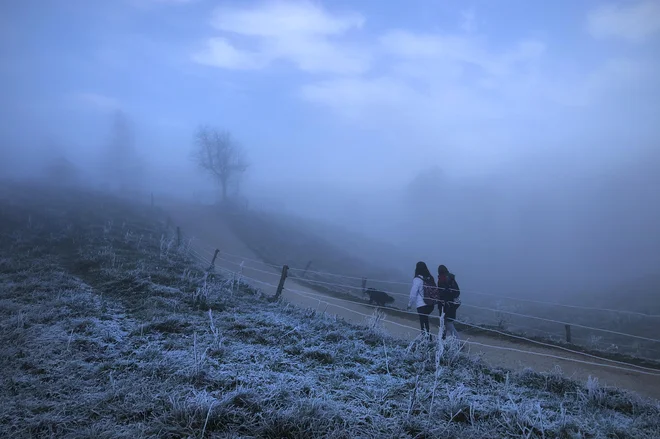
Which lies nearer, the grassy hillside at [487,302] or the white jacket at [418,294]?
the white jacket at [418,294]

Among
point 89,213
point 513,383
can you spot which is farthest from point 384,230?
point 513,383

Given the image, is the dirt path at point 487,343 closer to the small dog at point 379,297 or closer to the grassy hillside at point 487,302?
the small dog at point 379,297

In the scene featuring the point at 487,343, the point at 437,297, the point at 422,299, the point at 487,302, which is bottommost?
the point at 487,302

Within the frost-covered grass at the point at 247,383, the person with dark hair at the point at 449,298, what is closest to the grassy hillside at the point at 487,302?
the person with dark hair at the point at 449,298

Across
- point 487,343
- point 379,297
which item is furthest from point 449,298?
point 379,297

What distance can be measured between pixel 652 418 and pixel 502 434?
2.32 meters

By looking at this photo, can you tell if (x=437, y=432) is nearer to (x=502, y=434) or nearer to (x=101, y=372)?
(x=502, y=434)

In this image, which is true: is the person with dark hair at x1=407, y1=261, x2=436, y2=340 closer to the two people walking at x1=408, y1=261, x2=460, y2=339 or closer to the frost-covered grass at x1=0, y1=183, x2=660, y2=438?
the two people walking at x1=408, y1=261, x2=460, y2=339

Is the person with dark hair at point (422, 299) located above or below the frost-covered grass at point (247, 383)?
above

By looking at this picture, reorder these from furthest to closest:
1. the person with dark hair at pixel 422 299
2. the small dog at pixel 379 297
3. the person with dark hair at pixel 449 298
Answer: the small dog at pixel 379 297 → the person with dark hair at pixel 422 299 → the person with dark hair at pixel 449 298

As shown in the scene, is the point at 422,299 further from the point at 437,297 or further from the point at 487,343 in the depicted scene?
the point at 487,343

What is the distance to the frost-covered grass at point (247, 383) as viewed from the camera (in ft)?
12.3

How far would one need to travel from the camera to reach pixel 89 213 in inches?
1183

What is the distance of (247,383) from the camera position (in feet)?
15.3
